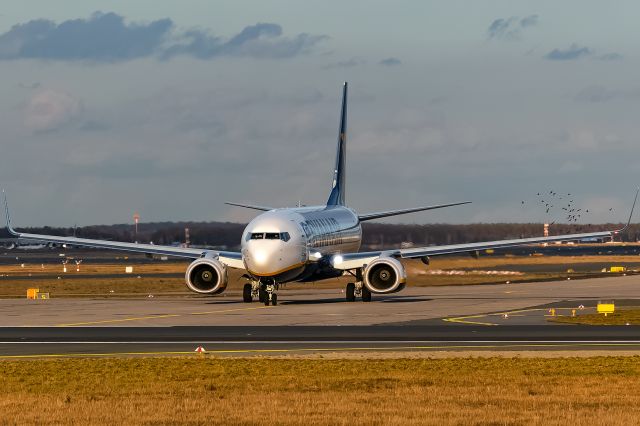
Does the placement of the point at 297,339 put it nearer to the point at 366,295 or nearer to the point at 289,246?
the point at 289,246

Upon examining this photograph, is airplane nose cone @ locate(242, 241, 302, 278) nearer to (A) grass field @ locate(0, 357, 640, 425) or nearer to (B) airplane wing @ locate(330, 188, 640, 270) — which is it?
(B) airplane wing @ locate(330, 188, 640, 270)

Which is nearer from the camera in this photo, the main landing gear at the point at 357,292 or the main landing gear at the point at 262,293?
the main landing gear at the point at 262,293

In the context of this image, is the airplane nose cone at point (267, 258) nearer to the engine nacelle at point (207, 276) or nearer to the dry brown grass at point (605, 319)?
the engine nacelle at point (207, 276)

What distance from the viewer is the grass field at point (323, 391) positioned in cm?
2352

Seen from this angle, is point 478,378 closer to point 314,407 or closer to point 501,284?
point 314,407

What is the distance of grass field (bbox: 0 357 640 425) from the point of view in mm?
23516

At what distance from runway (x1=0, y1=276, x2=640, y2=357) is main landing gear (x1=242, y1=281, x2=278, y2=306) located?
651mm

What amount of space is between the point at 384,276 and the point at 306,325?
1904cm

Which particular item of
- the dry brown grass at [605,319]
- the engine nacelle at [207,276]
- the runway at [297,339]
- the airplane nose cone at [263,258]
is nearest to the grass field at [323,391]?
the runway at [297,339]

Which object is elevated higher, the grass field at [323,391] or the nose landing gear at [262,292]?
the nose landing gear at [262,292]

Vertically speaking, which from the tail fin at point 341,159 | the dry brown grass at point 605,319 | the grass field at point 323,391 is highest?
the tail fin at point 341,159

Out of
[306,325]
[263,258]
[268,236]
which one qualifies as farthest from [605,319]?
[268,236]

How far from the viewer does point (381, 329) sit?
46375mm

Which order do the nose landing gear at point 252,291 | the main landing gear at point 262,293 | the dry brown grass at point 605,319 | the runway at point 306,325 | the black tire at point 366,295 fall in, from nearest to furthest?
the runway at point 306,325
the dry brown grass at point 605,319
the main landing gear at point 262,293
the nose landing gear at point 252,291
the black tire at point 366,295
